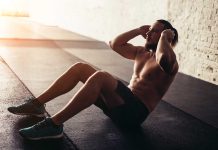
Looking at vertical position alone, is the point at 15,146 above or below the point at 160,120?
above

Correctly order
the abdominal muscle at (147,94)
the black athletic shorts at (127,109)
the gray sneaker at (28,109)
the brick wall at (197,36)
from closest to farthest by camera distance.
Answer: the black athletic shorts at (127,109), the abdominal muscle at (147,94), the gray sneaker at (28,109), the brick wall at (197,36)

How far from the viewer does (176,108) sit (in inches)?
168

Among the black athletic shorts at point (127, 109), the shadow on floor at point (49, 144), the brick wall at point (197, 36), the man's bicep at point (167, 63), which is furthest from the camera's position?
the brick wall at point (197, 36)

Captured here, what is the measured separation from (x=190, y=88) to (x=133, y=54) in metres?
2.45

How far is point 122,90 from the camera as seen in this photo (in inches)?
113

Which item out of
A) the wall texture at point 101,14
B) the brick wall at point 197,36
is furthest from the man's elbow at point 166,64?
the wall texture at point 101,14

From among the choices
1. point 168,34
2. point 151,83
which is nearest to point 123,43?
point 168,34

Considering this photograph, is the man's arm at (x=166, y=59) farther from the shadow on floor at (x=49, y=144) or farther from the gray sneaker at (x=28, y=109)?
the gray sneaker at (x=28, y=109)

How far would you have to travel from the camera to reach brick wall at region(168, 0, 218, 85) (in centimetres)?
607

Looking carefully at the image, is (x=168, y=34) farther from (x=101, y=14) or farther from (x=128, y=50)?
(x=101, y=14)

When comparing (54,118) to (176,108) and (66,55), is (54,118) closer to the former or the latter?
(176,108)

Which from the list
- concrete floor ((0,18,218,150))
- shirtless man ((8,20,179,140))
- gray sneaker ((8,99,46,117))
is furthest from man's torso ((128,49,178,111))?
gray sneaker ((8,99,46,117))

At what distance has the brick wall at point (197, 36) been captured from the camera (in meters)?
6.07

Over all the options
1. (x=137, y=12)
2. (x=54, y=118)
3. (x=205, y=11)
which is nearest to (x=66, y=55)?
(x=137, y=12)
